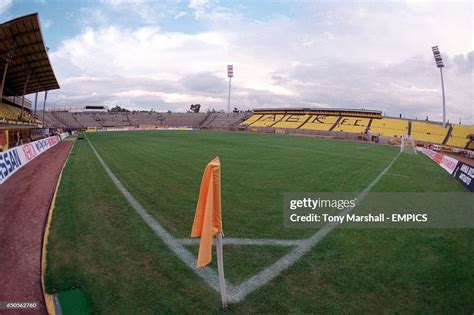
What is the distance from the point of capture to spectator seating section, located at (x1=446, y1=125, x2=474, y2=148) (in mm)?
48153

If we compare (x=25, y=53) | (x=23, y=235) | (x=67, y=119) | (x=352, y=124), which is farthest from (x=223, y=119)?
(x=23, y=235)

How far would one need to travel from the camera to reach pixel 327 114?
7944 centimetres

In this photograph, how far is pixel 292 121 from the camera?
80250 mm

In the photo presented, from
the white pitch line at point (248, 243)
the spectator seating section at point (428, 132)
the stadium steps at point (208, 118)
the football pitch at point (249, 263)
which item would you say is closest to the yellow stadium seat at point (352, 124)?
the spectator seating section at point (428, 132)

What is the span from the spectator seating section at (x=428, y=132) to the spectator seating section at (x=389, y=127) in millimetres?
1813

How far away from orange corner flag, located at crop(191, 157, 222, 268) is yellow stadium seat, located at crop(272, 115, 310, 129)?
73.0 metres

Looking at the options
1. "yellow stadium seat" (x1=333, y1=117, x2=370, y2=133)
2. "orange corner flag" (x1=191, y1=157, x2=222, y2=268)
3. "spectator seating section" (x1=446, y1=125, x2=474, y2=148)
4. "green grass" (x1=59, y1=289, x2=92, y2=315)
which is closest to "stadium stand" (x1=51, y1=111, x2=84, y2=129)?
"yellow stadium seat" (x1=333, y1=117, x2=370, y2=133)

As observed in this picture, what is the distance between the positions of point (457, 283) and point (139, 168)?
1243cm

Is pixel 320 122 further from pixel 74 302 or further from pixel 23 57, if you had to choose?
pixel 74 302

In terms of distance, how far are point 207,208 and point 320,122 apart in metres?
74.9

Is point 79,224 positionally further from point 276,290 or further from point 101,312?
point 276,290

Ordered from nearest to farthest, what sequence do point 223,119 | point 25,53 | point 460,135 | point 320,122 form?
point 25,53 < point 460,135 < point 320,122 < point 223,119

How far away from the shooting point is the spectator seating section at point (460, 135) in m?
48.2

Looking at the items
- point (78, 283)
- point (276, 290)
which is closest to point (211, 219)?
point (276, 290)
